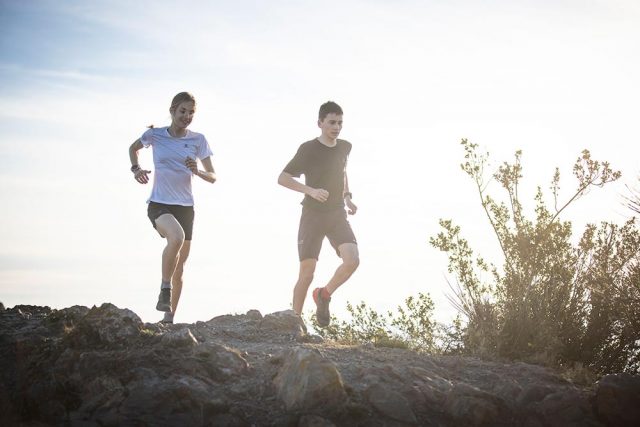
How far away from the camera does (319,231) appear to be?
691cm

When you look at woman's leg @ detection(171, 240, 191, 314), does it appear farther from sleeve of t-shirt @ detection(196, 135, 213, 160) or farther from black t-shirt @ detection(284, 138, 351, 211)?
black t-shirt @ detection(284, 138, 351, 211)

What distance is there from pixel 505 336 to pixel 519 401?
73.4 inches

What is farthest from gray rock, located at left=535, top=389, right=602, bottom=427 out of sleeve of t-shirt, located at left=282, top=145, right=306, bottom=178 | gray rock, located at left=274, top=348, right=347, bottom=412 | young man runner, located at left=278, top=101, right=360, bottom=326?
sleeve of t-shirt, located at left=282, top=145, right=306, bottom=178

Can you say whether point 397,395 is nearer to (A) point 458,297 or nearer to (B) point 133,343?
(B) point 133,343

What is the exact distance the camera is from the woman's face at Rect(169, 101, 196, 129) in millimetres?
6664


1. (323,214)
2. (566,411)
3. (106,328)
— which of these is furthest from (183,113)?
(566,411)

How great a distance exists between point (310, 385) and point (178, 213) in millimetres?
3064

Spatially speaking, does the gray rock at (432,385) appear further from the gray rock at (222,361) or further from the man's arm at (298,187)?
the man's arm at (298,187)

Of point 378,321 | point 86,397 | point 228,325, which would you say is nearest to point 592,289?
point 378,321

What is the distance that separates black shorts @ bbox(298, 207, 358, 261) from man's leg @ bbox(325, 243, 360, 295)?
0.29 feet

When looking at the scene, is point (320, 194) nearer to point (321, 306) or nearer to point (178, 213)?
point (321, 306)

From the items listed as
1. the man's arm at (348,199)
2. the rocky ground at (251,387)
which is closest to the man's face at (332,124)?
the man's arm at (348,199)

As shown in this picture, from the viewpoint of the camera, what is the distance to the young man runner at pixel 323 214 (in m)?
6.88

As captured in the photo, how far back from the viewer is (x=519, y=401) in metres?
4.56
